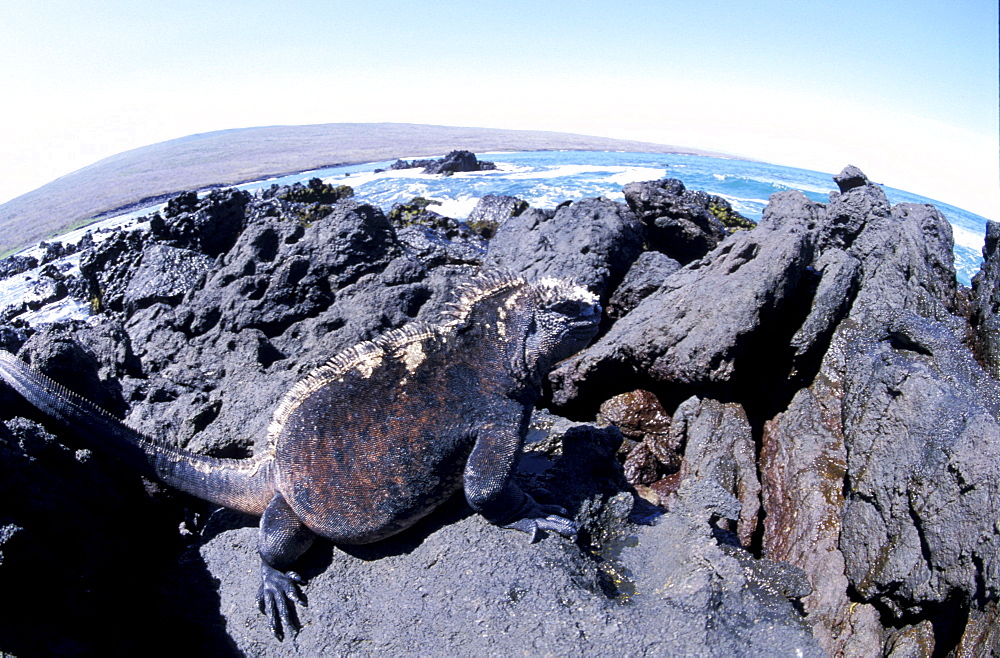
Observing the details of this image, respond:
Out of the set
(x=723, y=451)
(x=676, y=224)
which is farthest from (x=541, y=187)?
(x=723, y=451)

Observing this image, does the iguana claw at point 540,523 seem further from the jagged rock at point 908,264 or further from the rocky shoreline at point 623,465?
the jagged rock at point 908,264

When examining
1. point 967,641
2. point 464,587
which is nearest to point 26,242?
point 464,587

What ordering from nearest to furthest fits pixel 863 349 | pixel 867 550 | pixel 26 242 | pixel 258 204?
pixel 867 550
pixel 863 349
pixel 258 204
pixel 26 242

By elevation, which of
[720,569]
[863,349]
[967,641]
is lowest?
[967,641]

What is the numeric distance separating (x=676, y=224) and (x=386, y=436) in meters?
7.22

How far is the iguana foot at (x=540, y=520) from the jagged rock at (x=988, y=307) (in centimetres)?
370

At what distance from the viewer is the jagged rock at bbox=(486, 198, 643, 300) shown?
6090mm

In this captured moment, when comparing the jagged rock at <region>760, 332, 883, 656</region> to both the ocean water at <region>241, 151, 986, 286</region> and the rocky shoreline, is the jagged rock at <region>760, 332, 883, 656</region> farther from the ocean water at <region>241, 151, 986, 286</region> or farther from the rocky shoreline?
the ocean water at <region>241, 151, 986, 286</region>

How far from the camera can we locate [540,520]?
8.35 ft

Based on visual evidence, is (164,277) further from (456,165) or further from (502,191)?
(456,165)

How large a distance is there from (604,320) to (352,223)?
306 centimetres

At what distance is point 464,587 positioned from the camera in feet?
7.66

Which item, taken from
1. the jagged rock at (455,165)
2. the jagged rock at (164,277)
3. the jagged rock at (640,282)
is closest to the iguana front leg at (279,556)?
the jagged rock at (164,277)

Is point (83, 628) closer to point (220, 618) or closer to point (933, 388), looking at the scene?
point (220, 618)
